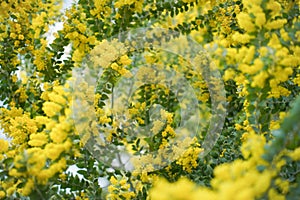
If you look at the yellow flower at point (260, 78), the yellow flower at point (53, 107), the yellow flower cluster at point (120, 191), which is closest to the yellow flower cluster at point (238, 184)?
the yellow flower at point (260, 78)

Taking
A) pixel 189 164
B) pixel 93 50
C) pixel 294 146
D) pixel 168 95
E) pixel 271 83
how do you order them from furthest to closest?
pixel 168 95
pixel 93 50
pixel 189 164
pixel 271 83
pixel 294 146

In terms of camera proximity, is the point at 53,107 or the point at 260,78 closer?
the point at 260,78

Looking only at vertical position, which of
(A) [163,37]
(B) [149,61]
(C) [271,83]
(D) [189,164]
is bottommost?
(C) [271,83]

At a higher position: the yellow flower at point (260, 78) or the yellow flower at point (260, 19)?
the yellow flower at point (260, 19)

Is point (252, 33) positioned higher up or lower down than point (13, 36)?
lower down

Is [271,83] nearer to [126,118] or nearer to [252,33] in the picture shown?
[252,33]

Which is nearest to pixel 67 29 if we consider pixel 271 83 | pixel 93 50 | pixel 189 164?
pixel 93 50

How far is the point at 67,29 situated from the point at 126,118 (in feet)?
2.24

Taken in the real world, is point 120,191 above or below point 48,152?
above

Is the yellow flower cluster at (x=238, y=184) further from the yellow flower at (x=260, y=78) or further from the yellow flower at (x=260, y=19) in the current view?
the yellow flower at (x=260, y=19)

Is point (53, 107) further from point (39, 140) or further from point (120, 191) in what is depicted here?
point (120, 191)

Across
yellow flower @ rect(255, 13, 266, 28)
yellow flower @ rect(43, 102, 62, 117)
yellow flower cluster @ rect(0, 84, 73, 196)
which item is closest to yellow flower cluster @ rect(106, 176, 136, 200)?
yellow flower cluster @ rect(0, 84, 73, 196)

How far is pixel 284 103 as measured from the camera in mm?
2170

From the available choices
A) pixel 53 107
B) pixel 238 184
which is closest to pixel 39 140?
pixel 53 107
